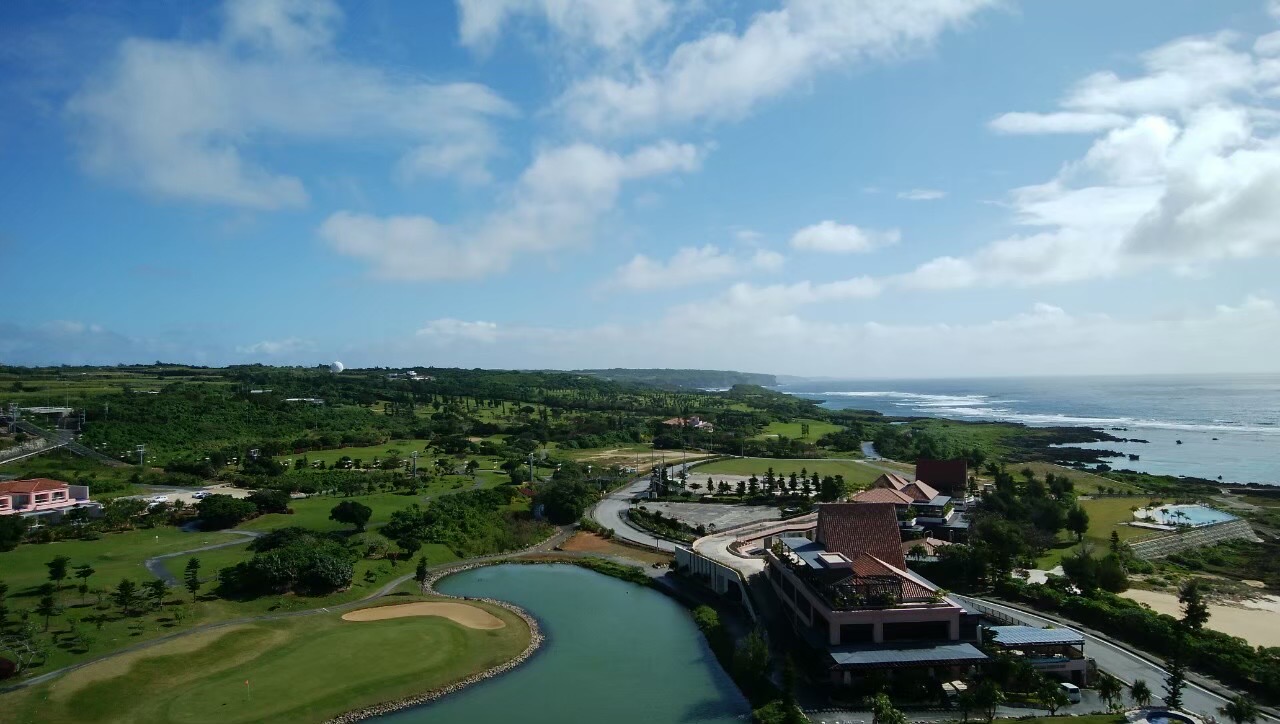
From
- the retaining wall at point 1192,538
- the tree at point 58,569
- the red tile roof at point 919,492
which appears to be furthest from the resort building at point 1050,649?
the tree at point 58,569

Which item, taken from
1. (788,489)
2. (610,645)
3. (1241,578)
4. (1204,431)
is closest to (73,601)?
(610,645)

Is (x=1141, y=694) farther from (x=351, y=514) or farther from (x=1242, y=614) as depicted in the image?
(x=351, y=514)

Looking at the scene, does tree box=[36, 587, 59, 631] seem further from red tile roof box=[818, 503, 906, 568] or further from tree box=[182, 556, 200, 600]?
red tile roof box=[818, 503, 906, 568]

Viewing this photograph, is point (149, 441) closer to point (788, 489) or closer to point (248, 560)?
point (248, 560)

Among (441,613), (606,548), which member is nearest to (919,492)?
(606,548)

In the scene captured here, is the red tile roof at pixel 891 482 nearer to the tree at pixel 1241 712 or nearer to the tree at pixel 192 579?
the tree at pixel 1241 712

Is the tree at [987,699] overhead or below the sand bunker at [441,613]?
overhead

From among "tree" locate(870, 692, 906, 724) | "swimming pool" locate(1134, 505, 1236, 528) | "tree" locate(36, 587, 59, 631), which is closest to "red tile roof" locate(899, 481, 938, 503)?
"swimming pool" locate(1134, 505, 1236, 528)
